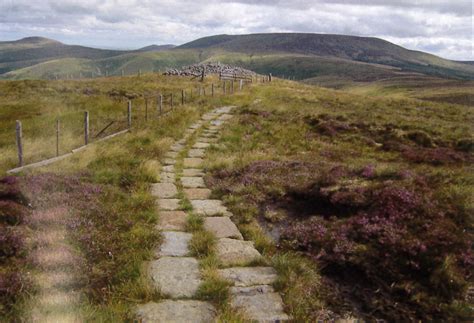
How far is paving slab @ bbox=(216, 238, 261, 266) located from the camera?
249 inches

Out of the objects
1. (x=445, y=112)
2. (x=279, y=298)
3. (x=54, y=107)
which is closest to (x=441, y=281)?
(x=279, y=298)

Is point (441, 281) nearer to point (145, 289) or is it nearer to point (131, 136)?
point (145, 289)

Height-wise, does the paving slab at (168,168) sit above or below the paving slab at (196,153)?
below

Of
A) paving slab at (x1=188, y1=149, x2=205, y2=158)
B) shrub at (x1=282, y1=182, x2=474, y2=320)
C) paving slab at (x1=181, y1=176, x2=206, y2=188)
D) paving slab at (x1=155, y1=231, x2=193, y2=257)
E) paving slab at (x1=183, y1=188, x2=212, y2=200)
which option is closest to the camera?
shrub at (x1=282, y1=182, x2=474, y2=320)

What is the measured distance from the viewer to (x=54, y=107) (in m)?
31.3

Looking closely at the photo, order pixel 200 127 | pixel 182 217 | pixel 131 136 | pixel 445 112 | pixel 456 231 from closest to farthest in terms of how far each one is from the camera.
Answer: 1. pixel 456 231
2. pixel 182 217
3. pixel 131 136
4. pixel 200 127
5. pixel 445 112

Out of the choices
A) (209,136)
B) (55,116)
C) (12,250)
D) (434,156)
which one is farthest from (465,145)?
(55,116)

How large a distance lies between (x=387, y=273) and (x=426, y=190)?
325cm

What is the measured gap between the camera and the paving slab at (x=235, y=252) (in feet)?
20.8

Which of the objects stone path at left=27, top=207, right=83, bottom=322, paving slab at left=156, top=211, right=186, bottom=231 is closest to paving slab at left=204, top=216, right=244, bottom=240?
paving slab at left=156, top=211, right=186, bottom=231

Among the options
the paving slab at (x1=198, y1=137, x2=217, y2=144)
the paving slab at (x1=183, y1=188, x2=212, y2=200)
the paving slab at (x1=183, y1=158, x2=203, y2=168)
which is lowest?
the paving slab at (x1=183, y1=188, x2=212, y2=200)

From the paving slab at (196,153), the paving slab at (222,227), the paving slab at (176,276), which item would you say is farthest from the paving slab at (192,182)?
the paving slab at (176,276)

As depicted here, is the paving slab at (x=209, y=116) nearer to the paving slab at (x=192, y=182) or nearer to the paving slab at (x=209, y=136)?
the paving slab at (x=209, y=136)

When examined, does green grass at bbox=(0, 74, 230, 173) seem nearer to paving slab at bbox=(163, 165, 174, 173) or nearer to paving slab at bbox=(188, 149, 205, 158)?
paving slab at bbox=(188, 149, 205, 158)
